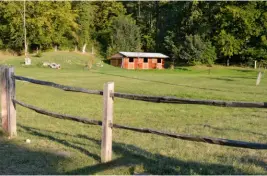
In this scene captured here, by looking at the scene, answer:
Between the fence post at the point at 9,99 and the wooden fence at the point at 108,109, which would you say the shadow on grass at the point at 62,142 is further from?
the fence post at the point at 9,99

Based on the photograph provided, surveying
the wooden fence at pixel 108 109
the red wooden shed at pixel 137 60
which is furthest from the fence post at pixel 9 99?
the red wooden shed at pixel 137 60

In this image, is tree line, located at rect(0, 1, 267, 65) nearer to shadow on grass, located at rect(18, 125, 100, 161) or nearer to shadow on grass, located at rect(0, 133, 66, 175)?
shadow on grass, located at rect(18, 125, 100, 161)

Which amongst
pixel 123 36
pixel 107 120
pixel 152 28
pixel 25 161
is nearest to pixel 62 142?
pixel 25 161

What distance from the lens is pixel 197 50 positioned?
2266 inches

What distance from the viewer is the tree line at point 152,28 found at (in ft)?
191

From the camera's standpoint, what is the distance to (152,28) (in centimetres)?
7450

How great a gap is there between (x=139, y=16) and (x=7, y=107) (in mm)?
71736

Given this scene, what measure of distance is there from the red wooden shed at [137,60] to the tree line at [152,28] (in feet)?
11.3

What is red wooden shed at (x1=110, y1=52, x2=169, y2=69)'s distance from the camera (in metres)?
59.2

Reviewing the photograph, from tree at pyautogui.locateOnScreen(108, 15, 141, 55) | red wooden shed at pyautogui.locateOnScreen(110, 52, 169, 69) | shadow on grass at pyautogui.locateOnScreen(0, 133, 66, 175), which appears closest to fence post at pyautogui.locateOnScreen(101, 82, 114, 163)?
shadow on grass at pyautogui.locateOnScreen(0, 133, 66, 175)

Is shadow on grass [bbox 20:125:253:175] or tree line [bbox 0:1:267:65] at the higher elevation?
tree line [bbox 0:1:267:65]

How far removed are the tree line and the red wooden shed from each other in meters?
3.45

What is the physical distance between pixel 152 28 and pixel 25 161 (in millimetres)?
70912

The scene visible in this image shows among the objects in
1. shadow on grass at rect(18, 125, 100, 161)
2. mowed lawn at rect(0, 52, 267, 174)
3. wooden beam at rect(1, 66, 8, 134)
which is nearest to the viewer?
mowed lawn at rect(0, 52, 267, 174)
